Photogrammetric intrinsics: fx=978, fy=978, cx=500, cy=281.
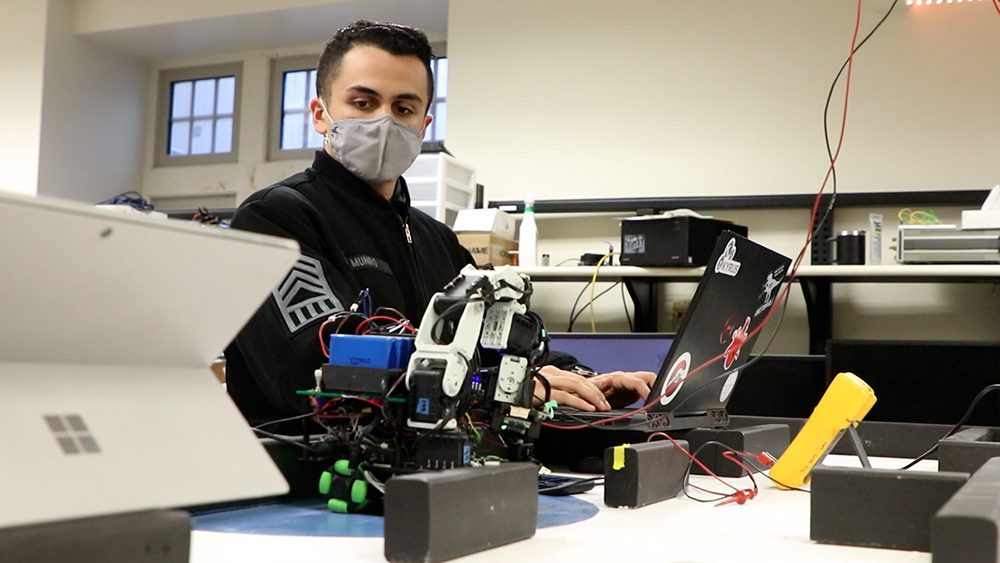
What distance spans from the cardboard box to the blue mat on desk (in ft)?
8.39

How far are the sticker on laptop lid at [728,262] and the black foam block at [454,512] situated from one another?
0.54 meters

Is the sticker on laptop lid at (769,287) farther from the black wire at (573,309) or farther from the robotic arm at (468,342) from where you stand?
the black wire at (573,309)

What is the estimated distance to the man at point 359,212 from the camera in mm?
1461

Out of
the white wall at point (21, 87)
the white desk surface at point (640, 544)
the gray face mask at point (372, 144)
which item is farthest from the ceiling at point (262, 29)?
the white desk surface at point (640, 544)

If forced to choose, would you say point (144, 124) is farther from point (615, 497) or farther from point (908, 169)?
point (615, 497)

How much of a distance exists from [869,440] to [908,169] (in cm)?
200

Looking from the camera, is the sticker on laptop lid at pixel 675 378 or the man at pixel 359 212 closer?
the sticker on laptop lid at pixel 675 378

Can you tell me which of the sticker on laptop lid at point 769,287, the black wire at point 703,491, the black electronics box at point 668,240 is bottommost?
the black wire at point 703,491

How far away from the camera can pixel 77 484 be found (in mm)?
429

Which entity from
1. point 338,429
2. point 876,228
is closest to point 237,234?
point 338,429

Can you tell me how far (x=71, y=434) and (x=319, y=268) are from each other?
3.21 ft

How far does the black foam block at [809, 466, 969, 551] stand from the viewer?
2.93ft

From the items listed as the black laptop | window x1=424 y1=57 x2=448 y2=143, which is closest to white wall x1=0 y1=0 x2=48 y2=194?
window x1=424 y1=57 x2=448 y2=143

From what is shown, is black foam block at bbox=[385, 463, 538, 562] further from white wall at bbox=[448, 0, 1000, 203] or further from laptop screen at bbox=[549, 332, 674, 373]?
white wall at bbox=[448, 0, 1000, 203]
